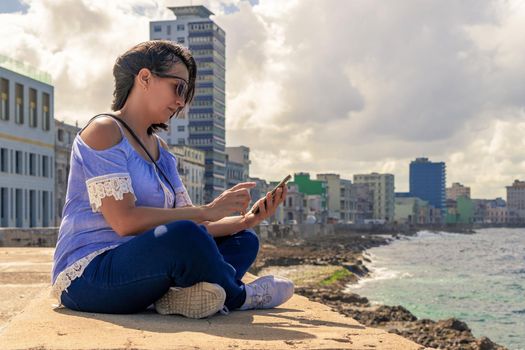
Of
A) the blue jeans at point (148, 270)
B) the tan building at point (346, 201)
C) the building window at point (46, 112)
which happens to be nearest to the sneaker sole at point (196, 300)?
the blue jeans at point (148, 270)

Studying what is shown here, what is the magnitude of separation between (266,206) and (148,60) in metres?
1.11

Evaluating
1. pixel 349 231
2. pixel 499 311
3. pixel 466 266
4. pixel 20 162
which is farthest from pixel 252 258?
pixel 349 231

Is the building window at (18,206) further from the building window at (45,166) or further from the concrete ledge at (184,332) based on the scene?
the concrete ledge at (184,332)

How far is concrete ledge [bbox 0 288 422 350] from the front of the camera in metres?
3.09

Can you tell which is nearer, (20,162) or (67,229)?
(67,229)

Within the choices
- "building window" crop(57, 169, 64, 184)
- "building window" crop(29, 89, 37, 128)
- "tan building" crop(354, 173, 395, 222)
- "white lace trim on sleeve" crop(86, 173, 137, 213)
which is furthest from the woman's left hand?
"tan building" crop(354, 173, 395, 222)

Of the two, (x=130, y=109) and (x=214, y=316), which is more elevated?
(x=130, y=109)

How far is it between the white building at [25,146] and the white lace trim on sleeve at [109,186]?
3945 centimetres

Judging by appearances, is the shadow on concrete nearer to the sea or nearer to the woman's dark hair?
the woman's dark hair

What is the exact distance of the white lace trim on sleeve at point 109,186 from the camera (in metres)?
3.94

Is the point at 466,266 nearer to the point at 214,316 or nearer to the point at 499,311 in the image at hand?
the point at 499,311

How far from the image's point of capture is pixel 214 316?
4.17m

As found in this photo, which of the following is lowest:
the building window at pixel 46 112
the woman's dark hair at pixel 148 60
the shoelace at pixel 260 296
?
the shoelace at pixel 260 296

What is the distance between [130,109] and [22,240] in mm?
20718
